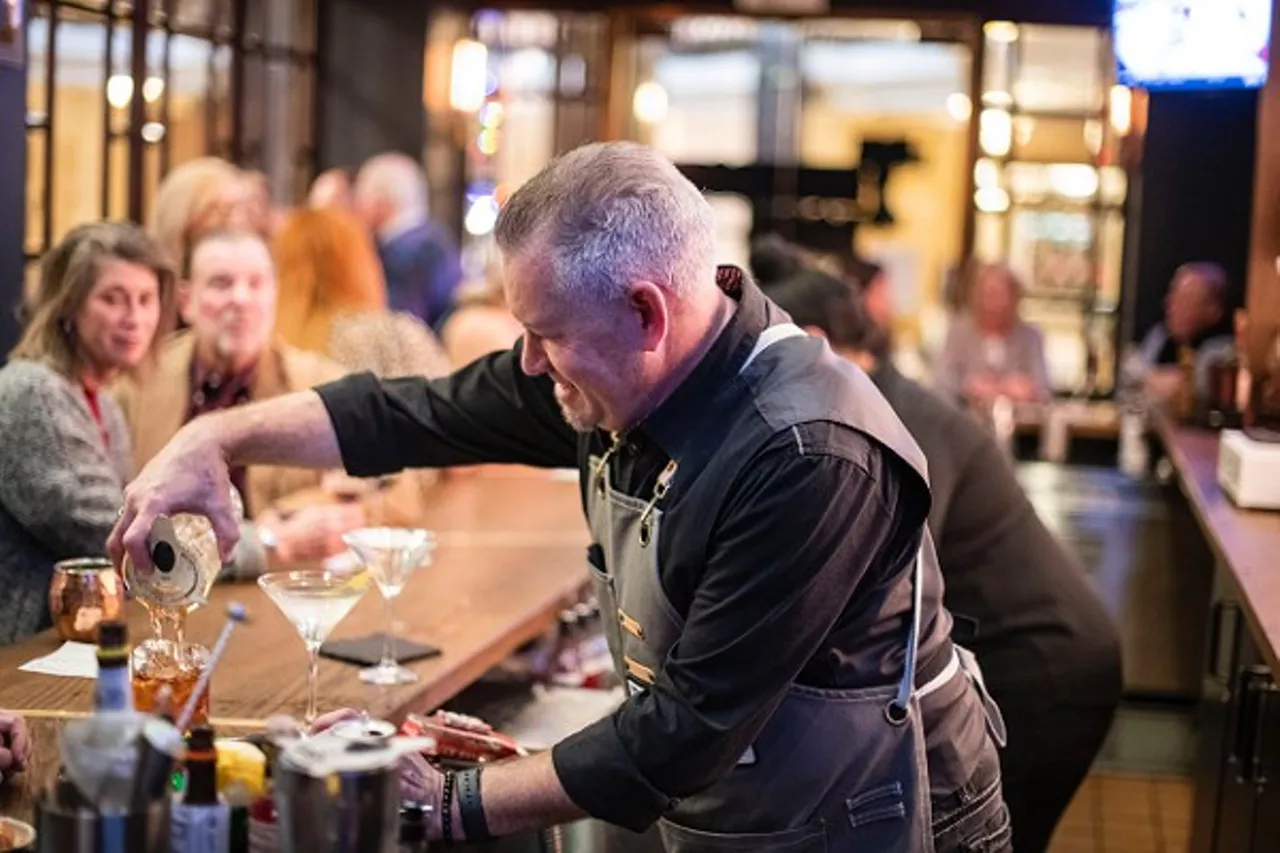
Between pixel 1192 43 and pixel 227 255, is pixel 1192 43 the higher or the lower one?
the higher one

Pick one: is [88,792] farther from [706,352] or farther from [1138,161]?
[1138,161]

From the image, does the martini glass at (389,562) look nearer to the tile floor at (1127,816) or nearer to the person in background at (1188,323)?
the tile floor at (1127,816)

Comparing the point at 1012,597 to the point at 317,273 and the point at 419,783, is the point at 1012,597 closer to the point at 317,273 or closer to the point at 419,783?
the point at 419,783

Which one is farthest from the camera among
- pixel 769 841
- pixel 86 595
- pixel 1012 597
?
pixel 1012 597

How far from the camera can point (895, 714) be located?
7.87 feet

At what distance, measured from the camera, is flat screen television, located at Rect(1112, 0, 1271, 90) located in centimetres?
650

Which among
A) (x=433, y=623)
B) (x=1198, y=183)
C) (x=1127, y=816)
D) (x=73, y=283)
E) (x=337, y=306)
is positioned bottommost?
(x=1127, y=816)

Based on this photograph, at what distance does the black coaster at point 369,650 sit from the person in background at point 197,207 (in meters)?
2.00

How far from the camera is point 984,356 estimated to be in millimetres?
9664

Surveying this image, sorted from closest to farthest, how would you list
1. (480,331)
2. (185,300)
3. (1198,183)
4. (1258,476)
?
(185,300)
(1258,476)
(480,331)
(1198,183)

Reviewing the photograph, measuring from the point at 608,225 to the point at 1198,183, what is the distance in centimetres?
872

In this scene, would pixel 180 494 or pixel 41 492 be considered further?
pixel 41 492

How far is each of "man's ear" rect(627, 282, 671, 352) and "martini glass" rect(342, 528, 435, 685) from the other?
3.51 ft

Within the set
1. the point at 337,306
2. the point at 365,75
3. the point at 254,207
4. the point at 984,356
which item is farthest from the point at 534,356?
the point at 365,75
